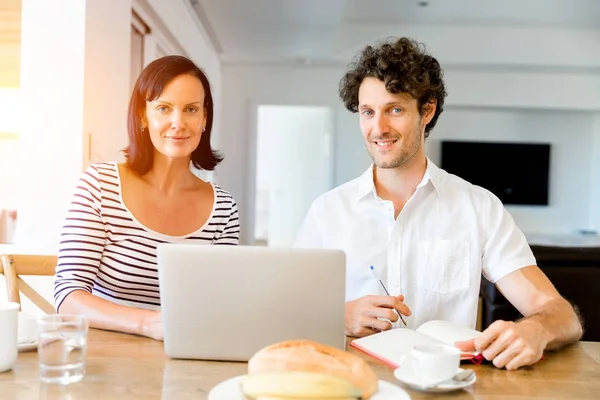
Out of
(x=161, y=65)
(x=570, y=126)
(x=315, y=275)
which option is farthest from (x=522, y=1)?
(x=315, y=275)

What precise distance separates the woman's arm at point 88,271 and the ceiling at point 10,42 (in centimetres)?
117

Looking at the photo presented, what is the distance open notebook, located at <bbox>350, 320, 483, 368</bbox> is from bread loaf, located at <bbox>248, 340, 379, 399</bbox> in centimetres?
22

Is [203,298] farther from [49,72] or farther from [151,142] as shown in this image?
[49,72]

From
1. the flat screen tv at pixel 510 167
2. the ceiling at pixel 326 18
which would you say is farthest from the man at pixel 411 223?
the flat screen tv at pixel 510 167

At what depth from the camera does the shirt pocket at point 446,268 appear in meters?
1.72

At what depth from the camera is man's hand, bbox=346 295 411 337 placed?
51.2 inches

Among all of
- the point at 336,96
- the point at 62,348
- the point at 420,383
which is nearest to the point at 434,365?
the point at 420,383

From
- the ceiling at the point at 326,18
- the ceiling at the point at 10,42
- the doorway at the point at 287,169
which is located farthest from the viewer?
Answer: the doorway at the point at 287,169

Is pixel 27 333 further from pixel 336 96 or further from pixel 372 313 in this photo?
pixel 336 96

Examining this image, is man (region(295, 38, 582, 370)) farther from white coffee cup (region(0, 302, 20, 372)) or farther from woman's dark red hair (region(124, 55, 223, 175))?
white coffee cup (region(0, 302, 20, 372))

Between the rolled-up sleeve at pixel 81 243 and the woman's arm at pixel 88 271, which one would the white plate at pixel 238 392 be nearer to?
the woman's arm at pixel 88 271

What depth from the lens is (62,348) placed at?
100cm

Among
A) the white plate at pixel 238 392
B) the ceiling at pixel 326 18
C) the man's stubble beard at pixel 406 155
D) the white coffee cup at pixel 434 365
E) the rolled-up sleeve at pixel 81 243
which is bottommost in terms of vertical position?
the white plate at pixel 238 392

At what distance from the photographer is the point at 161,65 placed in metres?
1.65
